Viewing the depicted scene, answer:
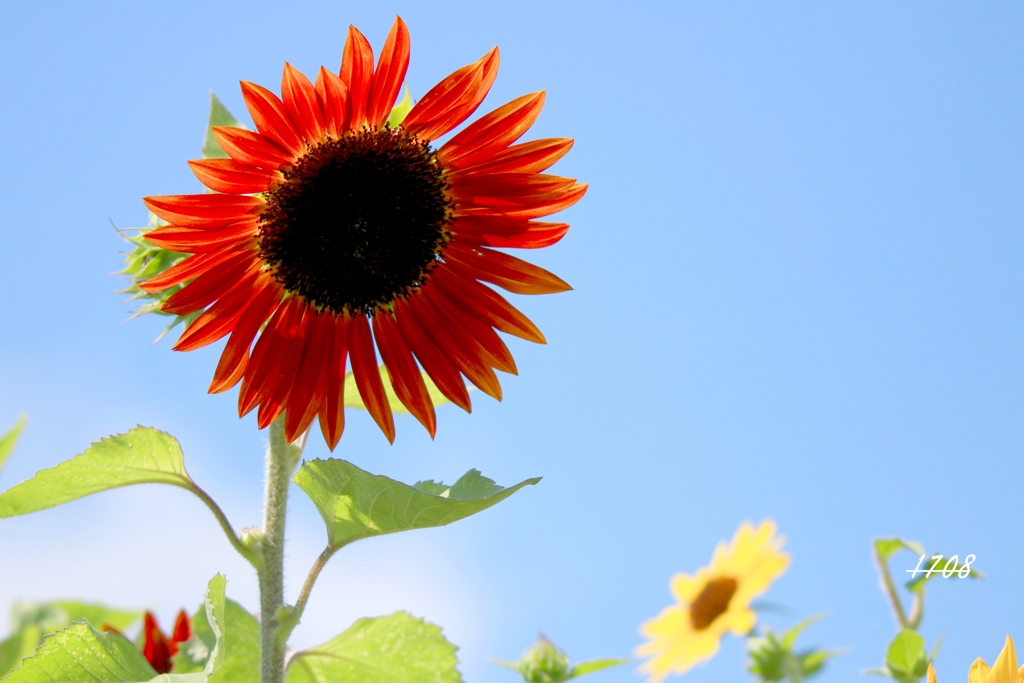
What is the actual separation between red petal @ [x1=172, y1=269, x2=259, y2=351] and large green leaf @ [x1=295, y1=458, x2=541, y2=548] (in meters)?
0.32

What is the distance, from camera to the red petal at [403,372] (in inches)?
66.1

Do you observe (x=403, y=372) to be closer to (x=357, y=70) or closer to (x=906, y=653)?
(x=357, y=70)

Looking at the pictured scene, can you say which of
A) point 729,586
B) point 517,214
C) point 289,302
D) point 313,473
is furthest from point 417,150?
point 729,586

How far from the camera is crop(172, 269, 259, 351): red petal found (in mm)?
1563

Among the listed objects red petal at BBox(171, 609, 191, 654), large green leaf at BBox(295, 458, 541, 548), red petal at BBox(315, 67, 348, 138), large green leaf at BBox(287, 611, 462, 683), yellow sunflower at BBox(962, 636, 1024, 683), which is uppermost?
red petal at BBox(315, 67, 348, 138)

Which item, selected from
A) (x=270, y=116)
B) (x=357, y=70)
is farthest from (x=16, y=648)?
(x=357, y=70)

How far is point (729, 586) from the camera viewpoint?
3.30 metres

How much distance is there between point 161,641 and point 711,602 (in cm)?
215

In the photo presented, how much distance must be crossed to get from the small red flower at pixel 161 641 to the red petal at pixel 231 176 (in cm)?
92

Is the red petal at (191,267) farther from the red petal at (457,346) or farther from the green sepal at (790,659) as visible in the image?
the green sepal at (790,659)

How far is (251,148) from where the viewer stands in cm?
161

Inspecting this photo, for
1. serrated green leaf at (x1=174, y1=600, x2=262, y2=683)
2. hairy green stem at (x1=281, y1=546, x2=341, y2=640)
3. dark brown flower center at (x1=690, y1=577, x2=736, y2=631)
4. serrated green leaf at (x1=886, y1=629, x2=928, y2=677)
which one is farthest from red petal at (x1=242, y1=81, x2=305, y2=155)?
dark brown flower center at (x1=690, y1=577, x2=736, y2=631)

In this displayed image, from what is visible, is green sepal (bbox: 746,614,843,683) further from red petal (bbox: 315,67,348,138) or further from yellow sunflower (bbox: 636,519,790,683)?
red petal (bbox: 315,67,348,138)

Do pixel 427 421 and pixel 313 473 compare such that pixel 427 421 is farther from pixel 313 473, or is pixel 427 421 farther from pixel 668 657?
pixel 668 657
